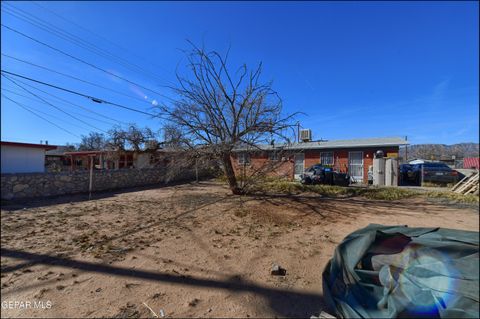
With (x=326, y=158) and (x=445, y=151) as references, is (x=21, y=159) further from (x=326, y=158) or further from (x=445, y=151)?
(x=326, y=158)

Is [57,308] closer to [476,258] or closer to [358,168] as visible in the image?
[476,258]

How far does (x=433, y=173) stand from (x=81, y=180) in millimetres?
7644

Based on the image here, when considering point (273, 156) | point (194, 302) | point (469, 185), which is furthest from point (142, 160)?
point (469, 185)

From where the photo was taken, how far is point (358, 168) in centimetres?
1525

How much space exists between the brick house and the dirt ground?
154 inches

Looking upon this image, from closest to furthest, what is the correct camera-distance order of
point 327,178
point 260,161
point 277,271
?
point 277,271 < point 260,161 < point 327,178

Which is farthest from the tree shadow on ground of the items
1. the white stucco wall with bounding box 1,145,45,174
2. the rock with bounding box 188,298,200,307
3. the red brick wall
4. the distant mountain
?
the red brick wall

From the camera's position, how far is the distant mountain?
145 cm

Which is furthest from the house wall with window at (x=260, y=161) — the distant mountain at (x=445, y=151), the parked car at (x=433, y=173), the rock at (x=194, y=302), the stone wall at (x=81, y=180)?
the rock at (x=194, y=302)

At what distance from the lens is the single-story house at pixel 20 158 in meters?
1.24

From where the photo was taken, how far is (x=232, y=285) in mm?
2873

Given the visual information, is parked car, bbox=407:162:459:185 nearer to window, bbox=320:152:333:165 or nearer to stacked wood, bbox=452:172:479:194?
stacked wood, bbox=452:172:479:194

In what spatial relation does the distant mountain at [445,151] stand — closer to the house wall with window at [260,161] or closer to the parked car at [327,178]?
the house wall with window at [260,161]

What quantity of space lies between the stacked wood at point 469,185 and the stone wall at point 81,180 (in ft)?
8.42
